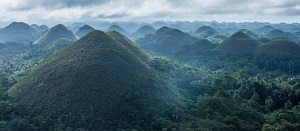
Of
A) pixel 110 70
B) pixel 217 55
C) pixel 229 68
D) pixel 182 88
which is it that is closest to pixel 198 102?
pixel 182 88

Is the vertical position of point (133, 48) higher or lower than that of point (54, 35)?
lower

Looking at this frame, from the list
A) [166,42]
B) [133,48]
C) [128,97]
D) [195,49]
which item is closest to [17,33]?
[166,42]

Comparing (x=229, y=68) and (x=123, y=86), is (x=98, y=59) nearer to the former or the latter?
(x=123, y=86)

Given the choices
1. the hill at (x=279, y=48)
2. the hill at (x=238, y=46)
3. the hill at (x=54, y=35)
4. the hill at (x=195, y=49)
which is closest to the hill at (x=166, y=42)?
the hill at (x=195, y=49)

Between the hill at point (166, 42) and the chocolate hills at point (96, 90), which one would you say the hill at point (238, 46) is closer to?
the hill at point (166, 42)

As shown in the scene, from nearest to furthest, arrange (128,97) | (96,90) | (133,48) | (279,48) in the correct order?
1. (128,97)
2. (96,90)
3. (133,48)
4. (279,48)

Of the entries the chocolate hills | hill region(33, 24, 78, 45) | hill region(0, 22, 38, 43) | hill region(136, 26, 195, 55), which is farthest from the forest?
hill region(0, 22, 38, 43)

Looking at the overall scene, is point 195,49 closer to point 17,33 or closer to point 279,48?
point 279,48

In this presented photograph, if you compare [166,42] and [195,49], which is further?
[166,42]
